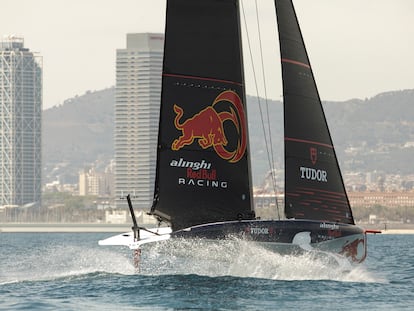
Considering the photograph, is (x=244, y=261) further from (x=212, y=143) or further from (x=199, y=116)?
(x=199, y=116)

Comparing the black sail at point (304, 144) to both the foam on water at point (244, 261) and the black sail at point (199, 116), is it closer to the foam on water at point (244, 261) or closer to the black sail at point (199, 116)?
the foam on water at point (244, 261)

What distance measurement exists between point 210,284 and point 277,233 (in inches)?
102

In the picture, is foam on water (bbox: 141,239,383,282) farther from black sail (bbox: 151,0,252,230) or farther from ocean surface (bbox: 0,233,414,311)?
black sail (bbox: 151,0,252,230)

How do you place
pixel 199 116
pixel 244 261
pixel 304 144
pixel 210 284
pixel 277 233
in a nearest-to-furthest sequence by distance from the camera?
pixel 210 284 < pixel 277 233 < pixel 244 261 < pixel 199 116 < pixel 304 144

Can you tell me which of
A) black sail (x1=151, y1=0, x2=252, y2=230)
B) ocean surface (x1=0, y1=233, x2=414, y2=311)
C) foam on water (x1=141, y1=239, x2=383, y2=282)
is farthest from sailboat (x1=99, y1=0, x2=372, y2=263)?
ocean surface (x1=0, y1=233, x2=414, y2=311)

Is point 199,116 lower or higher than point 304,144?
higher

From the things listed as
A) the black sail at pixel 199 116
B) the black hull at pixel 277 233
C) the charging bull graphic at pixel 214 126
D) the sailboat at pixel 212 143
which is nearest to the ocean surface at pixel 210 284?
the black hull at pixel 277 233

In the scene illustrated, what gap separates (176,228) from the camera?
39.7m

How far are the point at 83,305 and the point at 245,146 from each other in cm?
890

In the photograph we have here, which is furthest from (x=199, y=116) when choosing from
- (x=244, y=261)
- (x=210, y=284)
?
(x=210, y=284)

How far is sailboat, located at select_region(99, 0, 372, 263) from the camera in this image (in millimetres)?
39562

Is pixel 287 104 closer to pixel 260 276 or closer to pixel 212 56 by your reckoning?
pixel 212 56

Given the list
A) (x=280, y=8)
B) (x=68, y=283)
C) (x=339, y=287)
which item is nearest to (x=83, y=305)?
(x=68, y=283)

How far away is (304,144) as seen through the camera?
40.4 m
